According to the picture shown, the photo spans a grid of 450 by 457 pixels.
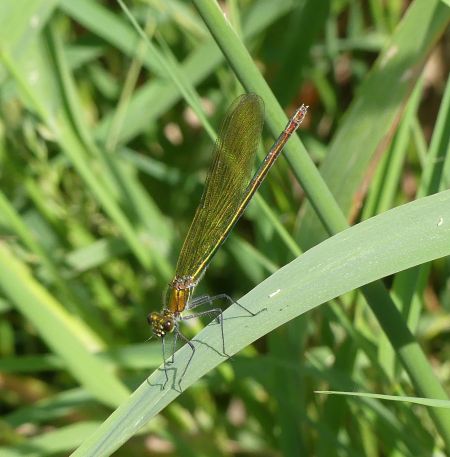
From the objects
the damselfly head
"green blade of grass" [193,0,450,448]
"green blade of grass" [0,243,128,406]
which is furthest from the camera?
the damselfly head

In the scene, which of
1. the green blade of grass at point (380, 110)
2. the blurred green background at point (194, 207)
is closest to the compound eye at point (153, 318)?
the blurred green background at point (194, 207)

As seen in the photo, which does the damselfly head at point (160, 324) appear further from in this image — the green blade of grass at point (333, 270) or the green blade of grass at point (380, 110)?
the green blade of grass at point (333, 270)

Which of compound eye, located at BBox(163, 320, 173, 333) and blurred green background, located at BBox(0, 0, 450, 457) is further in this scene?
compound eye, located at BBox(163, 320, 173, 333)

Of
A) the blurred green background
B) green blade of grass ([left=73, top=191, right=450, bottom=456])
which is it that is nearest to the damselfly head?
the blurred green background

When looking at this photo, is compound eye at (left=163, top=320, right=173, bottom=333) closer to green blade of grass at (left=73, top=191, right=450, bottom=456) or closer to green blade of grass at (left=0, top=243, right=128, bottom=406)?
green blade of grass at (left=0, top=243, right=128, bottom=406)

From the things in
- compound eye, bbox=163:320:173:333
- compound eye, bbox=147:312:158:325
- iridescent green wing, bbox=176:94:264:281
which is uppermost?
iridescent green wing, bbox=176:94:264:281

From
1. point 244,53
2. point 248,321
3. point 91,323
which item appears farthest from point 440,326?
point 244,53

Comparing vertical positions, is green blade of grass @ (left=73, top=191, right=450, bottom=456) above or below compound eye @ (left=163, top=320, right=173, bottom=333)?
above

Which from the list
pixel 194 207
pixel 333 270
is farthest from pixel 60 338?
pixel 194 207
